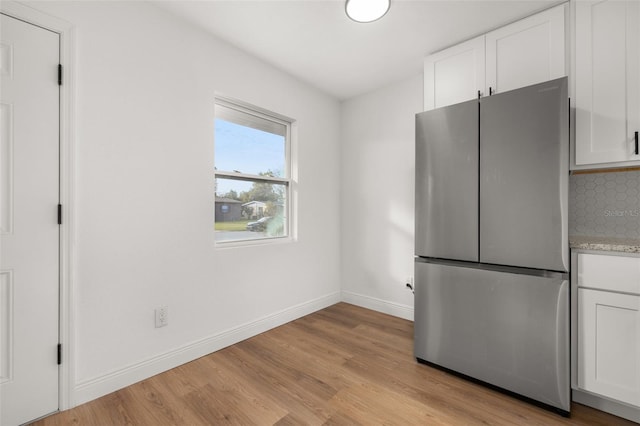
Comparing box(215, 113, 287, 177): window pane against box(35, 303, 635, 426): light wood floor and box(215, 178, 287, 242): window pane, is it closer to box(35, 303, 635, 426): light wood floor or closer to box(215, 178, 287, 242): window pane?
box(215, 178, 287, 242): window pane

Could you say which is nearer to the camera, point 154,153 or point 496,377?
point 496,377

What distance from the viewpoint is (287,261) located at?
291 cm

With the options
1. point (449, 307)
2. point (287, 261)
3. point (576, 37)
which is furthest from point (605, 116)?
point (287, 261)

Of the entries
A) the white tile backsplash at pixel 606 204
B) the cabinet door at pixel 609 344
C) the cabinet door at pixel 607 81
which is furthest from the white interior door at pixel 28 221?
the white tile backsplash at pixel 606 204

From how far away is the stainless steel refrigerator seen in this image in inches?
62.6

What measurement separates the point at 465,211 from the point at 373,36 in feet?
5.08

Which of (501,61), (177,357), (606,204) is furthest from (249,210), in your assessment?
(606,204)

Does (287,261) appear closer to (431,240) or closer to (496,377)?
(431,240)

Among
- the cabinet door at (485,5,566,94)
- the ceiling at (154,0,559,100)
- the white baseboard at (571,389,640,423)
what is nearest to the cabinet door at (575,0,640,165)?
the cabinet door at (485,5,566,94)

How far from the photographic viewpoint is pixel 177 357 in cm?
204

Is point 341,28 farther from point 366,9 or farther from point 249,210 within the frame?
point 249,210

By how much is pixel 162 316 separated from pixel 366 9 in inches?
99.7

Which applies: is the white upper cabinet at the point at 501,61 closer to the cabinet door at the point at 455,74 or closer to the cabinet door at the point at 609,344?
the cabinet door at the point at 455,74

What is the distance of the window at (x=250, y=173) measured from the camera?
96.4 inches
